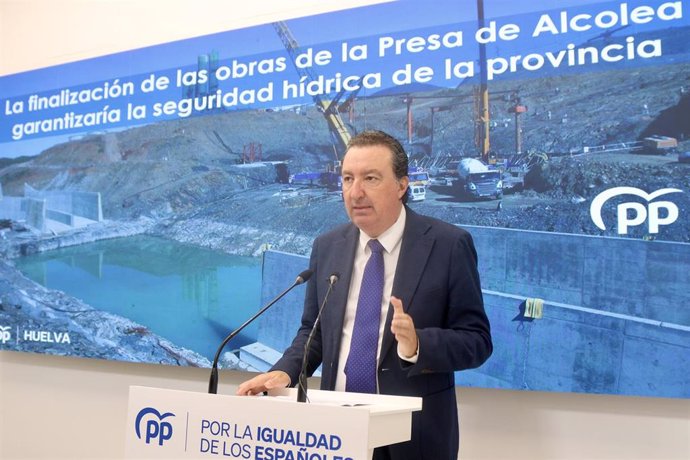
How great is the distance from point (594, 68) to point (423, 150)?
2.44 ft

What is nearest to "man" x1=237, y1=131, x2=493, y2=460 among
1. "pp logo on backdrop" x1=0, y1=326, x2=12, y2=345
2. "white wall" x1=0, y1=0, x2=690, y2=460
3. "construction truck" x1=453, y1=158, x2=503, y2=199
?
"construction truck" x1=453, y1=158, x2=503, y2=199

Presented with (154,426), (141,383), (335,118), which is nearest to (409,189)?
(335,118)

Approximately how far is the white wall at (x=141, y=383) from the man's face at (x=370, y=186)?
46.2 inches

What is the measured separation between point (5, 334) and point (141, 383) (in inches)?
40.5

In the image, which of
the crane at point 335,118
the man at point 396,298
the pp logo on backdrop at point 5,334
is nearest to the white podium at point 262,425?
the man at point 396,298

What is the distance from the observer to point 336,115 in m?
2.85

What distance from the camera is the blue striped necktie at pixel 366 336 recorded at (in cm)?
164

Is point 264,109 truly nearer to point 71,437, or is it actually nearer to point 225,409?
point 225,409

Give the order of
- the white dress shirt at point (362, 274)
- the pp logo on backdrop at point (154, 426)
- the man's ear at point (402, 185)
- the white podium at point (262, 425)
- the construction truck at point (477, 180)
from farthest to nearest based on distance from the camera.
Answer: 1. the construction truck at point (477, 180)
2. the man's ear at point (402, 185)
3. the white dress shirt at point (362, 274)
4. the pp logo on backdrop at point (154, 426)
5. the white podium at point (262, 425)

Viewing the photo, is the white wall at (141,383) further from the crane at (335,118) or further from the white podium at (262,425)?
the white podium at (262,425)

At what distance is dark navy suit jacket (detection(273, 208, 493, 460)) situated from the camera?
157 cm

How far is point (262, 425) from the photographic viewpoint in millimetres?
1243

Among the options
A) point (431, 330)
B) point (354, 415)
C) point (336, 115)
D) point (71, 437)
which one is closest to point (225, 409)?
point (354, 415)

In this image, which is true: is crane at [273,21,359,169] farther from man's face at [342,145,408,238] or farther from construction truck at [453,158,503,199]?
man's face at [342,145,408,238]
